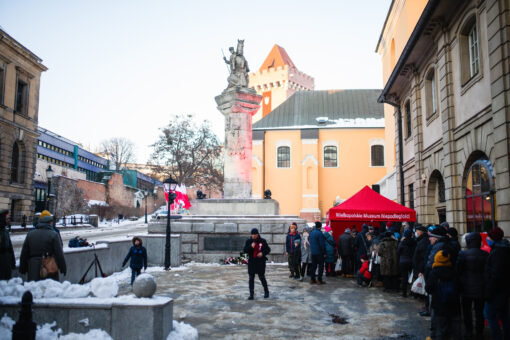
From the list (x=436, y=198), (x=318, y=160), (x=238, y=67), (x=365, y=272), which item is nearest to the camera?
(x=365, y=272)

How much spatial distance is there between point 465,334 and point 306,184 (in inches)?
1522

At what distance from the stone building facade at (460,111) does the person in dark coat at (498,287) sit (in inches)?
142

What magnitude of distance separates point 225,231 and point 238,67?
24.3 ft

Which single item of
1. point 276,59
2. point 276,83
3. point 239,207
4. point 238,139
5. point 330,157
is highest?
point 276,59

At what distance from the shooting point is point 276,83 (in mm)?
69500

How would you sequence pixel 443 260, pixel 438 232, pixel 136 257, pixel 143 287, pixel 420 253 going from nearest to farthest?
pixel 143 287, pixel 443 260, pixel 438 232, pixel 420 253, pixel 136 257

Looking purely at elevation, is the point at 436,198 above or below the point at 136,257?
above

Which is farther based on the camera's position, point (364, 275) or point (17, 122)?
point (17, 122)

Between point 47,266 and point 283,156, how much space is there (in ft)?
132

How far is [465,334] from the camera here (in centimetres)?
721

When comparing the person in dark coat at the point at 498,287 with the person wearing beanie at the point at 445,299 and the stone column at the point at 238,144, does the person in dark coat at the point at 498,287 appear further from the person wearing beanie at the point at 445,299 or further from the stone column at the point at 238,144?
the stone column at the point at 238,144

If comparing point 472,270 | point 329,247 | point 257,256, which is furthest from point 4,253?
point 329,247

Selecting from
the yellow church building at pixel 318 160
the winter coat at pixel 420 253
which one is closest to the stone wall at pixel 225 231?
the winter coat at pixel 420 253

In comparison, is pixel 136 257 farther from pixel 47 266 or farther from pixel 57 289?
pixel 57 289
